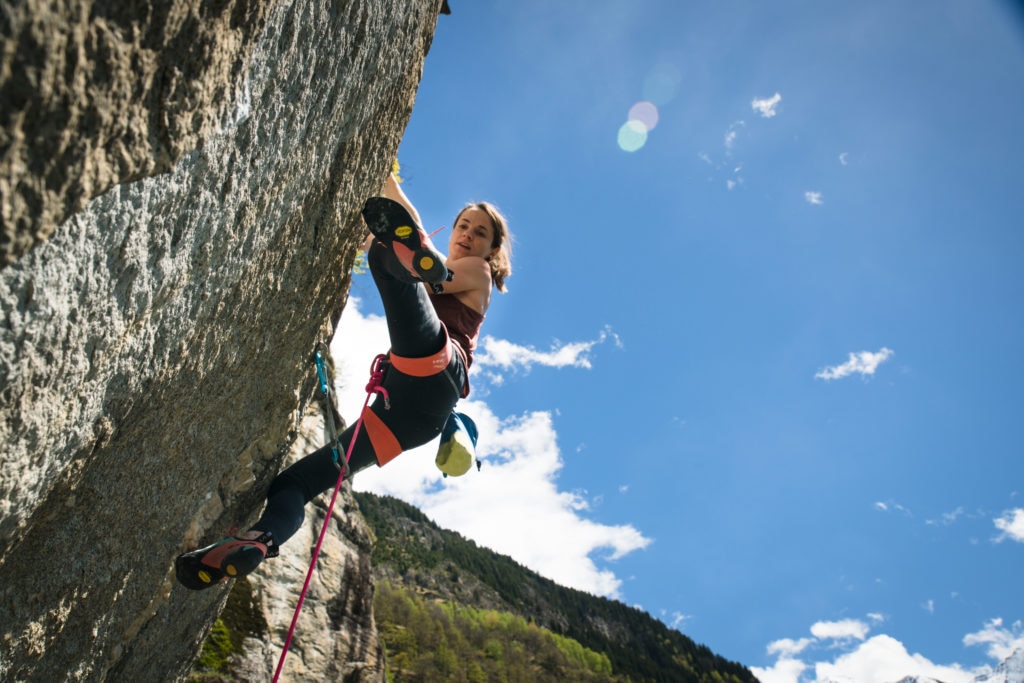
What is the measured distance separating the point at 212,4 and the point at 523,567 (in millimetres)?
64948

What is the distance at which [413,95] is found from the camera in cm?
289

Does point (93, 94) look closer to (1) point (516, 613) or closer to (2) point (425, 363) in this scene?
(2) point (425, 363)

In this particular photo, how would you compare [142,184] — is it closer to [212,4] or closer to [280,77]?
[212,4]

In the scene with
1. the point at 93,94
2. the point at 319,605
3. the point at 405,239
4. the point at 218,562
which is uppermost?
the point at 405,239

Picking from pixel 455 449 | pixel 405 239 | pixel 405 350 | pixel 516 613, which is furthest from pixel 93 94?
pixel 516 613

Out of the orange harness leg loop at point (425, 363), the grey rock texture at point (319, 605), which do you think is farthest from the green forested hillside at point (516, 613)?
the orange harness leg loop at point (425, 363)

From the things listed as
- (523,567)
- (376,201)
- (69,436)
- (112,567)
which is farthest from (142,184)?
(523,567)

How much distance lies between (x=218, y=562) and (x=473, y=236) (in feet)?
6.74

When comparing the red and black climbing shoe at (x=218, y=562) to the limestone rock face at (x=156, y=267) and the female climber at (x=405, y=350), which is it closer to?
the female climber at (x=405, y=350)

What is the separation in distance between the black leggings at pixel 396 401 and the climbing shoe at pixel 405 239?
50 millimetres

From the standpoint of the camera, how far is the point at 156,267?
1480mm

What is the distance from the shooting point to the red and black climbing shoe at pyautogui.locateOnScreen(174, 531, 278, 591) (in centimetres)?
244

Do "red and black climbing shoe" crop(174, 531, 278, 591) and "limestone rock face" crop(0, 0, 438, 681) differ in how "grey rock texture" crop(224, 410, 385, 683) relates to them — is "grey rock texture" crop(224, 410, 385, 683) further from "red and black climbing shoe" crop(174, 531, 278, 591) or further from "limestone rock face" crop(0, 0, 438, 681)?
"red and black climbing shoe" crop(174, 531, 278, 591)

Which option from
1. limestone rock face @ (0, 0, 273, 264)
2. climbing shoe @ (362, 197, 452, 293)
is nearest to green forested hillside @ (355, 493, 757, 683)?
climbing shoe @ (362, 197, 452, 293)
